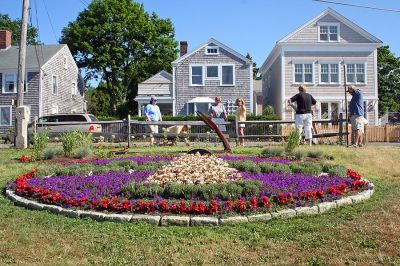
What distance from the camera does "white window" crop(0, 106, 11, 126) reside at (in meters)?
34.3

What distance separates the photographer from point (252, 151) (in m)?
12.8

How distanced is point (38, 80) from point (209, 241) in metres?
31.8

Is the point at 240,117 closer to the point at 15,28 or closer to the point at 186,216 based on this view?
the point at 186,216

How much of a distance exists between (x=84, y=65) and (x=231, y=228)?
47.6 meters

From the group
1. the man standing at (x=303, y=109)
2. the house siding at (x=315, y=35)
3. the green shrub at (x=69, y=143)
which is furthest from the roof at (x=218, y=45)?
the green shrub at (x=69, y=143)

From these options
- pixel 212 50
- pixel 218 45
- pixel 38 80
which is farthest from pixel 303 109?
pixel 38 80

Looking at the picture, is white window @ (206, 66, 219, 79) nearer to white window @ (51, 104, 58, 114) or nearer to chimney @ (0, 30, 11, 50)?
white window @ (51, 104, 58, 114)

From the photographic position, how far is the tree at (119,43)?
157 ft

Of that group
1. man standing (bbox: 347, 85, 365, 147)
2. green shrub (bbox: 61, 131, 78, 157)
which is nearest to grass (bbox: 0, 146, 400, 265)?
green shrub (bbox: 61, 131, 78, 157)

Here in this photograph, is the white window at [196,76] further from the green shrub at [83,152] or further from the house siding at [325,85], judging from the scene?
the green shrub at [83,152]

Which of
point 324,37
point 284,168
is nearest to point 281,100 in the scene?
point 324,37

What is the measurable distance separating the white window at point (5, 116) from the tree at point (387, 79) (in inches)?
1666

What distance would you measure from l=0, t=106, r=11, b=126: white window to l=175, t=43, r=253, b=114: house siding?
13529 mm

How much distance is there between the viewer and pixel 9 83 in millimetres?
34375
